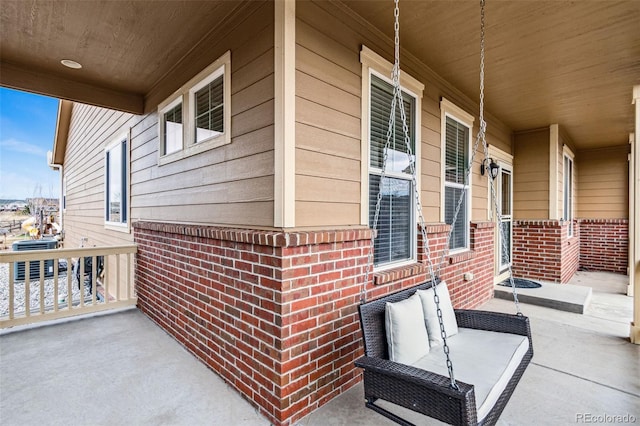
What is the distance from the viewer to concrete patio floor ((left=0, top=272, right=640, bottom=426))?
2.12 meters

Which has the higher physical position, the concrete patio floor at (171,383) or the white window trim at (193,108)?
the white window trim at (193,108)

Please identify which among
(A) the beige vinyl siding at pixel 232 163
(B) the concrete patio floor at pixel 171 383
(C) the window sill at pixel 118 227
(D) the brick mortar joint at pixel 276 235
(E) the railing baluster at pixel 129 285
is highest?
(A) the beige vinyl siding at pixel 232 163

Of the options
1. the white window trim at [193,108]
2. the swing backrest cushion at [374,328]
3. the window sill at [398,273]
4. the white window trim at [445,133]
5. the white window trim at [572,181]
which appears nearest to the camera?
the swing backrest cushion at [374,328]

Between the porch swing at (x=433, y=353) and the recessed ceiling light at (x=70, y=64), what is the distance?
3.41m

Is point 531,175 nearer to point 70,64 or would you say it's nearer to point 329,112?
point 329,112

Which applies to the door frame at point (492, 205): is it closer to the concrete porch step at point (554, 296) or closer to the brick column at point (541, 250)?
the concrete porch step at point (554, 296)

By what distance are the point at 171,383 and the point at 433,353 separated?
205 centimetres

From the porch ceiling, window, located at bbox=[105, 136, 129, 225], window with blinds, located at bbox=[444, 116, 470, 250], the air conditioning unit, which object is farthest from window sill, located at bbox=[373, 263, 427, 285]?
the air conditioning unit

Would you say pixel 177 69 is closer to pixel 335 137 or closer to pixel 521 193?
pixel 335 137

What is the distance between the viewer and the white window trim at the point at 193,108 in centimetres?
261

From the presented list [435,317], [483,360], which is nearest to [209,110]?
[435,317]

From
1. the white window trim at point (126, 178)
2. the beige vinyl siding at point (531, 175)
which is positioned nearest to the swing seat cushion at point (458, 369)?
the white window trim at point (126, 178)

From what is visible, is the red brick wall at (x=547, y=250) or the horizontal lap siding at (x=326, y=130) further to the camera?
the red brick wall at (x=547, y=250)

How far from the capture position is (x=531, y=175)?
6.02 metres
